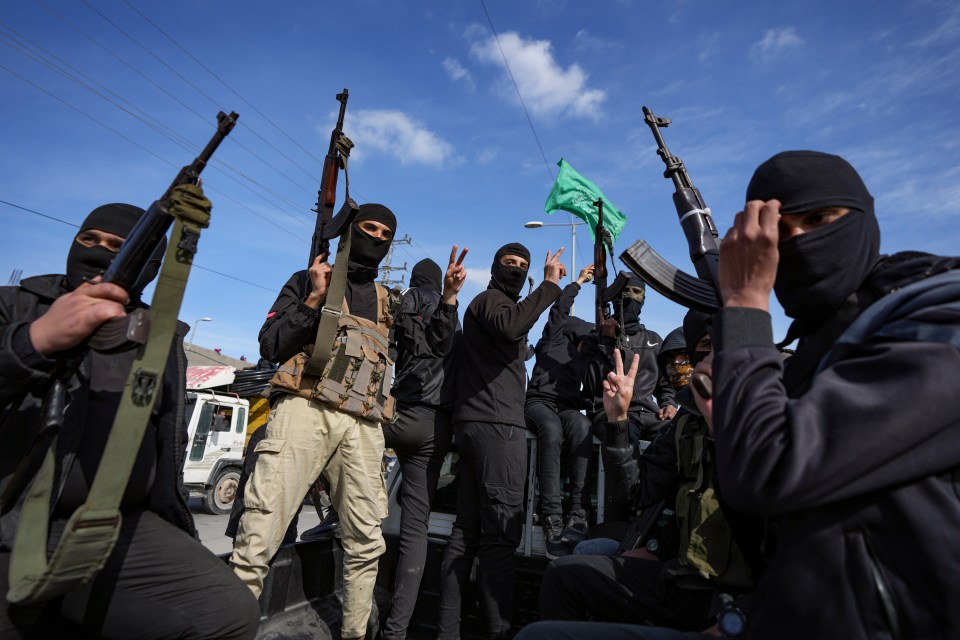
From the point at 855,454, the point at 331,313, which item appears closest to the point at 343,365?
the point at 331,313

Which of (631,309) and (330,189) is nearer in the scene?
(330,189)

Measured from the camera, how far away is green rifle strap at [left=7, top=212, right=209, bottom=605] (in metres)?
1.48

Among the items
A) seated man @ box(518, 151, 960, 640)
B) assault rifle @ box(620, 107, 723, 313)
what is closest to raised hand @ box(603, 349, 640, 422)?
assault rifle @ box(620, 107, 723, 313)

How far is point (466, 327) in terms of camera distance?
3.93 metres

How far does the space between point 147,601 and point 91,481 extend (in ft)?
1.49

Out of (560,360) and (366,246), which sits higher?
(366,246)

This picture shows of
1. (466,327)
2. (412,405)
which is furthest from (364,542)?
(466,327)

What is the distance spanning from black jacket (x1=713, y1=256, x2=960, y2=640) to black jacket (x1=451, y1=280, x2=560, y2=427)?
7.82 feet

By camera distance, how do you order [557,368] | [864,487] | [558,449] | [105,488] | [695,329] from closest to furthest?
[864,487], [105,488], [695,329], [558,449], [557,368]

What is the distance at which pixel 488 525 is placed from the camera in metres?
3.26

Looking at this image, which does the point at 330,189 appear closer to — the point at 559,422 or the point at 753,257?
the point at 559,422

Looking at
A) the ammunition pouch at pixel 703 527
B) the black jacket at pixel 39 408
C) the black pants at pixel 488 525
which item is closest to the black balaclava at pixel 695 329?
the ammunition pouch at pixel 703 527

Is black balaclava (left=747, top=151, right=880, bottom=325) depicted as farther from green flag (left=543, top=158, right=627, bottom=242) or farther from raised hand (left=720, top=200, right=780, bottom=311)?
green flag (left=543, top=158, right=627, bottom=242)

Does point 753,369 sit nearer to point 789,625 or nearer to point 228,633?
point 789,625
